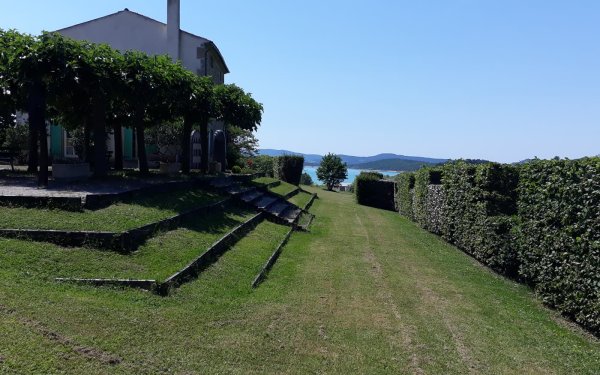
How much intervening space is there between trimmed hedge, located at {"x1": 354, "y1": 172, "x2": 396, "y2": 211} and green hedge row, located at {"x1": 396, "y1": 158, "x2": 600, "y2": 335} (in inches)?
589

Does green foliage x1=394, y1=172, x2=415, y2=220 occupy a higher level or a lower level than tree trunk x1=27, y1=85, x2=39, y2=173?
lower

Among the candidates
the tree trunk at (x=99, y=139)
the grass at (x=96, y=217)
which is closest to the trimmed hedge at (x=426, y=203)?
the grass at (x=96, y=217)

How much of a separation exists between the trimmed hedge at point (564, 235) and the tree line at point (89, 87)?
10.7 meters

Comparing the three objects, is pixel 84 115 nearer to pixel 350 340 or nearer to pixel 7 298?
pixel 7 298

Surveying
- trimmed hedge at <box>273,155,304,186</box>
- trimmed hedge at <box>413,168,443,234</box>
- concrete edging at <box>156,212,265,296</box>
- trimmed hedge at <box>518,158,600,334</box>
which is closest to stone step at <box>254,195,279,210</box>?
concrete edging at <box>156,212,265,296</box>

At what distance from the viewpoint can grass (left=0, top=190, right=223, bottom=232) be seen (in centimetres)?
736

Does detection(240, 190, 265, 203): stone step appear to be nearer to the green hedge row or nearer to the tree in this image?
the green hedge row

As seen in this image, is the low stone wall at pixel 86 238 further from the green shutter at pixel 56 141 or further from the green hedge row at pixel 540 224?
the green shutter at pixel 56 141

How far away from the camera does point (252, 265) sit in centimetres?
895

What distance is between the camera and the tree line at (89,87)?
1131 cm

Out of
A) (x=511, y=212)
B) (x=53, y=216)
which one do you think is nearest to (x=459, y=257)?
(x=511, y=212)

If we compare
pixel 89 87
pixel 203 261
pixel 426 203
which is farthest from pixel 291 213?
pixel 203 261

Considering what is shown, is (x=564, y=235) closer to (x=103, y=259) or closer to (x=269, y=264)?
(x=269, y=264)

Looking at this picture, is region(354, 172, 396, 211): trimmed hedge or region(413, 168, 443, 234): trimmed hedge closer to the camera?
region(413, 168, 443, 234): trimmed hedge
